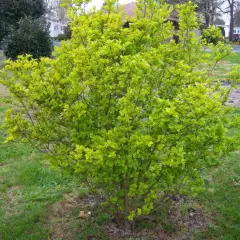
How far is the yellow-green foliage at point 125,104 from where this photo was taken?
2.53 metres

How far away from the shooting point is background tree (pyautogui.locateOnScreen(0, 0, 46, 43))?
19766mm

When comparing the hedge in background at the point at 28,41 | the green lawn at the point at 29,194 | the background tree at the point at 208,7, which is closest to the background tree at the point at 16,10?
the hedge in background at the point at 28,41

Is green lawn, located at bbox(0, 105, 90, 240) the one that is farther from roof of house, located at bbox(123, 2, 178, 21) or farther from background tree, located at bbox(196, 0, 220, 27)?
background tree, located at bbox(196, 0, 220, 27)

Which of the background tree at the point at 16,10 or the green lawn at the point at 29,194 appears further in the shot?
the background tree at the point at 16,10

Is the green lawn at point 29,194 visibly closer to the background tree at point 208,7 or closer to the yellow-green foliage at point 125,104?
the yellow-green foliage at point 125,104

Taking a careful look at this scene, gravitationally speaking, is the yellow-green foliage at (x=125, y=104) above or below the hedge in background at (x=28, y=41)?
above

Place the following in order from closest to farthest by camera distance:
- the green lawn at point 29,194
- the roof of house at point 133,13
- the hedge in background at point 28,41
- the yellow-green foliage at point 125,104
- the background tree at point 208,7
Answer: the yellow-green foliage at point 125,104 < the roof of house at point 133,13 < the green lawn at point 29,194 < the hedge in background at point 28,41 < the background tree at point 208,7

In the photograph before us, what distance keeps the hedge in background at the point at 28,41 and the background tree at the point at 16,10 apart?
272 centimetres

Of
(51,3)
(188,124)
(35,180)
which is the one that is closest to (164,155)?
(188,124)

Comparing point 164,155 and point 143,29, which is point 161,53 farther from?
point 164,155

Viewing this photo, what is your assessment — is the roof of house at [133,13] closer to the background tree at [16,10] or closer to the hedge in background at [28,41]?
the hedge in background at [28,41]

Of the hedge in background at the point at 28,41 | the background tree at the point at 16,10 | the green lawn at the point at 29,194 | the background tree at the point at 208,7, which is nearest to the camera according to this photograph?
the green lawn at the point at 29,194

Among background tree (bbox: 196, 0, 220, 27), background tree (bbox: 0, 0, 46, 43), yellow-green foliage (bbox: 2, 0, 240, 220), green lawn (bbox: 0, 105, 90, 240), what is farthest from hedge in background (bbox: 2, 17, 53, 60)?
background tree (bbox: 196, 0, 220, 27)

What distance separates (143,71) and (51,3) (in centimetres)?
5061
